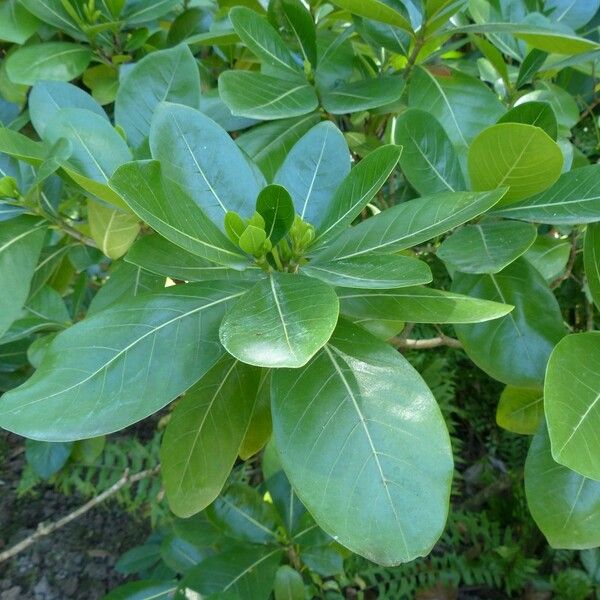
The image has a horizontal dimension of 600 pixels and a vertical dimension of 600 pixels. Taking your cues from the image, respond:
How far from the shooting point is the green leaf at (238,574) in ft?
4.99

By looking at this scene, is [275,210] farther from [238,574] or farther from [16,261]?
[238,574]

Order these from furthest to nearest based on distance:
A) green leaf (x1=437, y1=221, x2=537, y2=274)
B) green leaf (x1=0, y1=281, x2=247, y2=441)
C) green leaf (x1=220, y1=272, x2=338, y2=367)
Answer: green leaf (x1=437, y1=221, x2=537, y2=274) → green leaf (x1=0, y1=281, x2=247, y2=441) → green leaf (x1=220, y1=272, x2=338, y2=367)

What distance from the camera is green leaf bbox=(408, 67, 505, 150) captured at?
1.11 meters

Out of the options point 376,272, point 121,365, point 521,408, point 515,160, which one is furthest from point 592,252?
point 121,365

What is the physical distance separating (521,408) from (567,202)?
1.52 feet

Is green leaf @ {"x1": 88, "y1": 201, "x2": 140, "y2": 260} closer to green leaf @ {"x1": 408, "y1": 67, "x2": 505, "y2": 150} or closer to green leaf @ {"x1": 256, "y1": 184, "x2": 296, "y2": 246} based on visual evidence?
green leaf @ {"x1": 256, "y1": 184, "x2": 296, "y2": 246}

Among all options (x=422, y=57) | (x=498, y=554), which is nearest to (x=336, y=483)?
Result: (x=422, y=57)

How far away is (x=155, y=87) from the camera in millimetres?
1079

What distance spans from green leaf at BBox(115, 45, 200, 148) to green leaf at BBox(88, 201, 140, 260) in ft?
0.44

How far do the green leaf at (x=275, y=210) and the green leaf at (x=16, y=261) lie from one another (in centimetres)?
42

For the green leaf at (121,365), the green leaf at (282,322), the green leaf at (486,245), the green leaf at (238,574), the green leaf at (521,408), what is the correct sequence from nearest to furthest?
the green leaf at (282,322), the green leaf at (121,365), the green leaf at (486,245), the green leaf at (521,408), the green leaf at (238,574)

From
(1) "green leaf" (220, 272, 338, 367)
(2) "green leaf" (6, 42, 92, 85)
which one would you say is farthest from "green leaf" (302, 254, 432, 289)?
(2) "green leaf" (6, 42, 92, 85)

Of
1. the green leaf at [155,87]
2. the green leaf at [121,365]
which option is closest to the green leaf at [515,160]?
the green leaf at [121,365]

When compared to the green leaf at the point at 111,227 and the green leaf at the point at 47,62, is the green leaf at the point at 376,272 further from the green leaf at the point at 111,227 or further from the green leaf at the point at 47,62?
the green leaf at the point at 47,62
